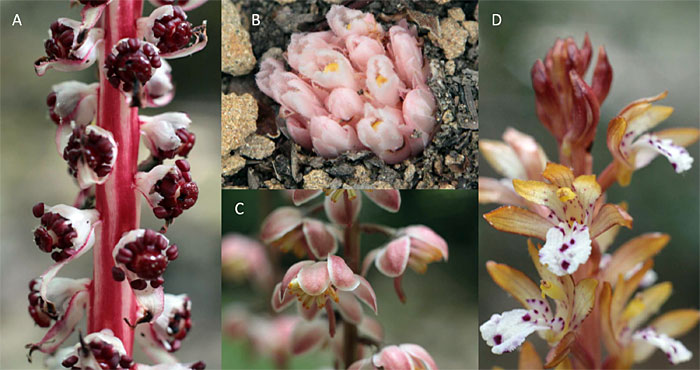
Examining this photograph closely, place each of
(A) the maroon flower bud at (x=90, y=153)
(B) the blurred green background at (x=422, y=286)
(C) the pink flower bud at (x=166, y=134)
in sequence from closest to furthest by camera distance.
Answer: (A) the maroon flower bud at (x=90, y=153) < (C) the pink flower bud at (x=166, y=134) < (B) the blurred green background at (x=422, y=286)

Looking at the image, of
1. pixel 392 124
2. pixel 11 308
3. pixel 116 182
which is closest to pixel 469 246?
pixel 392 124

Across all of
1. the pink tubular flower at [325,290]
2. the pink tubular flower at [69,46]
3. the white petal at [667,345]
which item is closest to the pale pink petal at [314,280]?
the pink tubular flower at [325,290]

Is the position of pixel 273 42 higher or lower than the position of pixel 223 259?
higher

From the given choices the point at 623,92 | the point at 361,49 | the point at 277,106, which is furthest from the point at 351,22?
the point at 623,92

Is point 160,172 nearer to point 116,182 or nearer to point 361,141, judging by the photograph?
point 116,182

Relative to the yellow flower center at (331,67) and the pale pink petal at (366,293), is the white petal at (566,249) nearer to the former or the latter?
the pale pink petal at (366,293)

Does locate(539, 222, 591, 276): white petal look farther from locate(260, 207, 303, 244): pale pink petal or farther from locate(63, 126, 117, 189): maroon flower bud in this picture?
locate(63, 126, 117, 189): maroon flower bud
